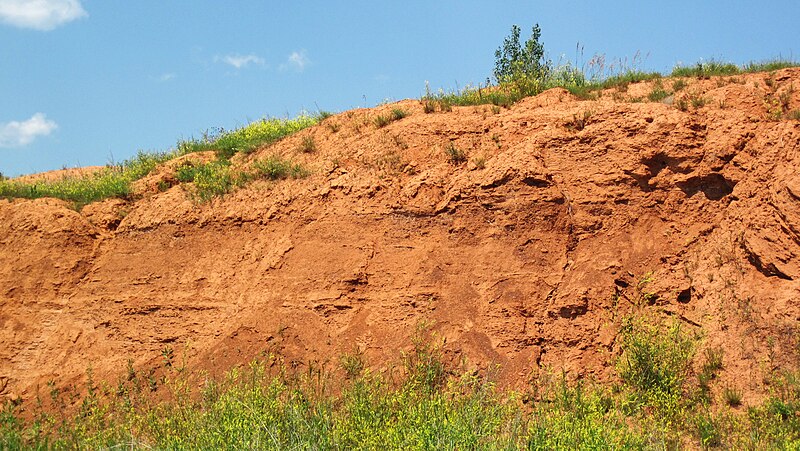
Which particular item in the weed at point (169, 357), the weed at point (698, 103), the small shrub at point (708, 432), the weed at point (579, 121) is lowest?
the small shrub at point (708, 432)

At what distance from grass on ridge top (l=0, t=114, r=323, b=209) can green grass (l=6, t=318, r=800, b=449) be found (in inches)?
162

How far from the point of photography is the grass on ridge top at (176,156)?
1236 centimetres

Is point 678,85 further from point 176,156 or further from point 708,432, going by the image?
point 176,156

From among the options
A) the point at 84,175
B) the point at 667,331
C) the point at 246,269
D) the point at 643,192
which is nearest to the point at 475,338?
the point at 667,331

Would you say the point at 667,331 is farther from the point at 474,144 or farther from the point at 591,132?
the point at 474,144

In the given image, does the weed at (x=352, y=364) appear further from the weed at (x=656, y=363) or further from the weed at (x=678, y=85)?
the weed at (x=678, y=85)

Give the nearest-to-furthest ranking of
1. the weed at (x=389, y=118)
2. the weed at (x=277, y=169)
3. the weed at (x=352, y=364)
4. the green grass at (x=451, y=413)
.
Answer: the green grass at (x=451, y=413) < the weed at (x=352, y=364) < the weed at (x=277, y=169) < the weed at (x=389, y=118)

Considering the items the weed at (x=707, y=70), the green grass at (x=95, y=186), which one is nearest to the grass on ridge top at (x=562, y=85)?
the weed at (x=707, y=70)

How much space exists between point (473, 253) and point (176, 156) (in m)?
6.97

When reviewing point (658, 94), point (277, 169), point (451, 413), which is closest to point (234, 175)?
point (277, 169)

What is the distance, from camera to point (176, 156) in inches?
554

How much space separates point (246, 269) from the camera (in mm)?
10781

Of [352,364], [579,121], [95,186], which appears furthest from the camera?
[95,186]

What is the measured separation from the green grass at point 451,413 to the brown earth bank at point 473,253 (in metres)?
0.30
